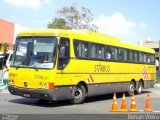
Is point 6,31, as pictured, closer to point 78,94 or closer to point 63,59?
point 78,94

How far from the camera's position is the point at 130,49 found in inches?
948

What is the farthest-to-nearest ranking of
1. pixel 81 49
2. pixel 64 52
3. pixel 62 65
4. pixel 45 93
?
pixel 81 49, pixel 64 52, pixel 62 65, pixel 45 93

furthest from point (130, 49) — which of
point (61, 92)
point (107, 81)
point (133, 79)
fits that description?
point (61, 92)

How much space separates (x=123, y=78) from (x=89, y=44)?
498cm

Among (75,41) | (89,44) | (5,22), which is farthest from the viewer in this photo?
(5,22)


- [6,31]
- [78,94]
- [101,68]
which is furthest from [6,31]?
[78,94]

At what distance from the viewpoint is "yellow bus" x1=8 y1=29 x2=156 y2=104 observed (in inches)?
632

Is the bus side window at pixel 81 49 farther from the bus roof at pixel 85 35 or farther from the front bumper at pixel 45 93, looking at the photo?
the front bumper at pixel 45 93

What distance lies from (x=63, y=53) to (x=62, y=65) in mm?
492

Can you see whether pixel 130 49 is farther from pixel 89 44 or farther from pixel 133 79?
pixel 89 44

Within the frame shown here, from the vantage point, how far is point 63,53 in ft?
54.3

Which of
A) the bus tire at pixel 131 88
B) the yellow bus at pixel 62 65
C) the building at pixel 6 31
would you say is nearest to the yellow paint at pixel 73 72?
the yellow bus at pixel 62 65

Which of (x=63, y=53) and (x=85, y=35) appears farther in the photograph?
(x=85, y=35)

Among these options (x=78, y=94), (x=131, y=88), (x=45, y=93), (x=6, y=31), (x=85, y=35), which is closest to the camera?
(x=45, y=93)
